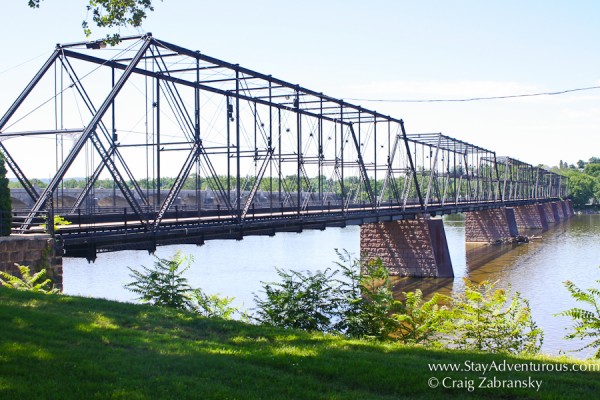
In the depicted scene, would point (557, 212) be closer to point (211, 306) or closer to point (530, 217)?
point (530, 217)

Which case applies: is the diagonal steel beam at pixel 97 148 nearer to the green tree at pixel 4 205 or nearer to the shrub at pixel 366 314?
the green tree at pixel 4 205

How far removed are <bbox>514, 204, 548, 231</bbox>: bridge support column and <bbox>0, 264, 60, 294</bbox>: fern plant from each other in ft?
303

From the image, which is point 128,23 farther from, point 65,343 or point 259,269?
point 259,269

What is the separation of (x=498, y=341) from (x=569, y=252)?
52.1 meters

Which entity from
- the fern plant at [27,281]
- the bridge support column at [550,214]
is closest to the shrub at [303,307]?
the fern plant at [27,281]

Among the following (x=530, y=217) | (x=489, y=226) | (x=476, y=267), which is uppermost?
(x=530, y=217)

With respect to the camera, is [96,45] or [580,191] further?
[580,191]

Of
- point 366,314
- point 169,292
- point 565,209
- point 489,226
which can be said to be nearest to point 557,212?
point 565,209

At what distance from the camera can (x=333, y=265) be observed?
45.7m

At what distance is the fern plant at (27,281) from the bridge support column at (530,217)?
9230 centimetres

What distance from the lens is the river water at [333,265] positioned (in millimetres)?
30875

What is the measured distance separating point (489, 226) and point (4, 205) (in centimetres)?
6596

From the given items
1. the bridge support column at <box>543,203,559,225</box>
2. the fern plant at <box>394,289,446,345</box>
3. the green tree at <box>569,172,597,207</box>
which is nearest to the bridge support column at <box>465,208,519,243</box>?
the bridge support column at <box>543,203,559,225</box>

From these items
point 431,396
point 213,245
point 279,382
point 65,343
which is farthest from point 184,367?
point 213,245
